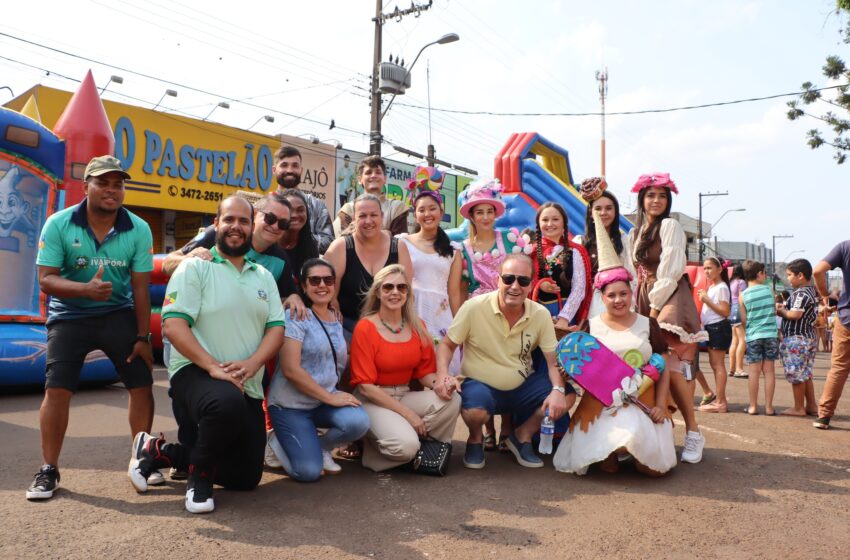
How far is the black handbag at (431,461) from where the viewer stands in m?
4.12

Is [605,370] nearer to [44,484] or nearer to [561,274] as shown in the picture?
[561,274]

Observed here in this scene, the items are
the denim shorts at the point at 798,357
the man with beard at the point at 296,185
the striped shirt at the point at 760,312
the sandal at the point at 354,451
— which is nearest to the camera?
the sandal at the point at 354,451

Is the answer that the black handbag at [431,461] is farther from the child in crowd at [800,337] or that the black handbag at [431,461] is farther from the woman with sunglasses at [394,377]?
A: the child in crowd at [800,337]

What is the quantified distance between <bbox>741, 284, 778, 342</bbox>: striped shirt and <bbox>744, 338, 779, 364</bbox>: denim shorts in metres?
0.04

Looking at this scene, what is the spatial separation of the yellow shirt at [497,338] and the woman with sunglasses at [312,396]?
0.84 metres

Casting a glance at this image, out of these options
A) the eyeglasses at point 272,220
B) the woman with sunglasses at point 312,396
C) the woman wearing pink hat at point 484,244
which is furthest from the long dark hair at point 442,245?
the eyeglasses at point 272,220

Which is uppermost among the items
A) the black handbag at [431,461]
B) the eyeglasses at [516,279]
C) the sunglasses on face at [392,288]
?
the eyeglasses at [516,279]

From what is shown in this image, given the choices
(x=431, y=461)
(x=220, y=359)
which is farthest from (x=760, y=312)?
(x=220, y=359)

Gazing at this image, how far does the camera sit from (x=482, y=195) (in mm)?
5086

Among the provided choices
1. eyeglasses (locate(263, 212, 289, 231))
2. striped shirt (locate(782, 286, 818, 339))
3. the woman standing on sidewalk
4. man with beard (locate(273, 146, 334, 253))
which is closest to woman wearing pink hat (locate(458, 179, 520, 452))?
man with beard (locate(273, 146, 334, 253))

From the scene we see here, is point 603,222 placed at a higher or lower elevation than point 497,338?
higher

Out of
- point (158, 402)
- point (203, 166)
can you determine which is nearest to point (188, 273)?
point (158, 402)

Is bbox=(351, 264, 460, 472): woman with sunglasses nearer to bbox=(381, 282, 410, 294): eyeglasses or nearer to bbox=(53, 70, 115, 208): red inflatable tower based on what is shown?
bbox=(381, 282, 410, 294): eyeglasses

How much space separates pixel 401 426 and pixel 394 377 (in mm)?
347
